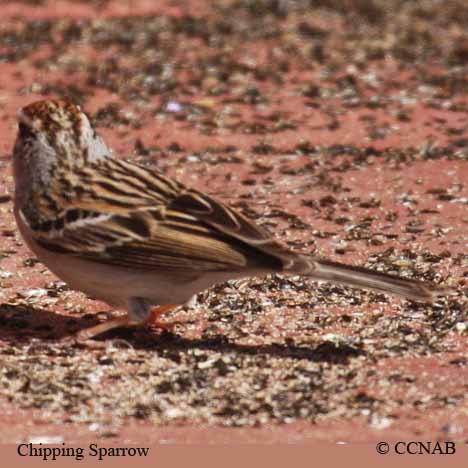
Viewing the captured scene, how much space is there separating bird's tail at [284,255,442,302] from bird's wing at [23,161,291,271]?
0.40ft

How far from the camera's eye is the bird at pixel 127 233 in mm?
6832

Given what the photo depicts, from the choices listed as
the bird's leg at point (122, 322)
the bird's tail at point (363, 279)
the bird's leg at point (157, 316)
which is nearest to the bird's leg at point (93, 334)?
the bird's leg at point (122, 322)

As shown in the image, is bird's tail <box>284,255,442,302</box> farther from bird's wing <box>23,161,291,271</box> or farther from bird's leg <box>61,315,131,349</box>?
bird's leg <box>61,315,131,349</box>

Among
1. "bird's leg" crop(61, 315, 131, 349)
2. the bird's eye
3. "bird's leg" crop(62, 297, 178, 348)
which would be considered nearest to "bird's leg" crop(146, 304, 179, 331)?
"bird's leg" crop(62, 297, 178, 348)

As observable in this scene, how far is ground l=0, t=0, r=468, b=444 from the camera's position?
629 centimetres

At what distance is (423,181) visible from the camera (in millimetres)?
10180

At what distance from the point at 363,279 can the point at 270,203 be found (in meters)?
2.92

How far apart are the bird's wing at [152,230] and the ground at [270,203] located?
513mm

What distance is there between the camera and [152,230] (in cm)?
694

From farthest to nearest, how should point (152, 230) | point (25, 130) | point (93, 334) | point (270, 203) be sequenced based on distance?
point (270, 203) < point (25, 130) < point (93, 334) < point (152, 230)

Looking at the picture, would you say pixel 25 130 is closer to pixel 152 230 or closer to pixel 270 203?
pixel 152 230

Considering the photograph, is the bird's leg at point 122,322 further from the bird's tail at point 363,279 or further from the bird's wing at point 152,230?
the bird's tail at point 363,279

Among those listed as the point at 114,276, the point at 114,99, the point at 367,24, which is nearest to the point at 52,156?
the point at 114,276

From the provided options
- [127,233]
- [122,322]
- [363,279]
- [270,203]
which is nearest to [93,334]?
[122,322]
